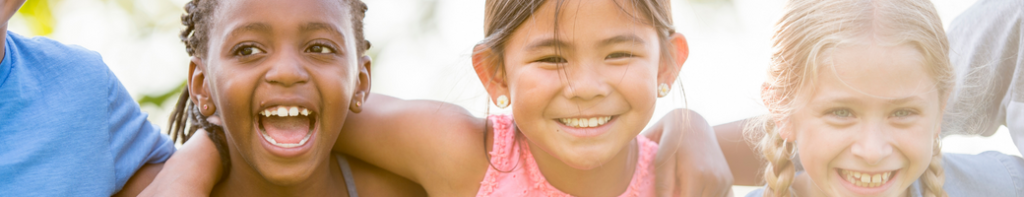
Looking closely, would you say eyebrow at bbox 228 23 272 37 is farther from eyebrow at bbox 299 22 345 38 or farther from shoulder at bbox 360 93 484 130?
shoulder at bbox 360 93 484 130

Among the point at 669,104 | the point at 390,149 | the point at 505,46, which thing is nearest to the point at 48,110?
the point at 390,149

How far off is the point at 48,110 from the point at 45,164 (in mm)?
142

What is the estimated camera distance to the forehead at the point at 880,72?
5.43 ft

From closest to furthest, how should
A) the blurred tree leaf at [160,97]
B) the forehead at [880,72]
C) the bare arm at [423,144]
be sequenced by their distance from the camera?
the forehead at [880,72], the bare arm at [423,144], the blurred tree leaf at [160,97]

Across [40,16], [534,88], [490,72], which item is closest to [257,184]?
[490,72]

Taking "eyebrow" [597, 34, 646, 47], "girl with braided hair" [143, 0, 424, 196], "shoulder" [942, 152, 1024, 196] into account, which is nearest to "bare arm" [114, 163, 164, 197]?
"girl with braided hair" [143, 0, 424, 196]

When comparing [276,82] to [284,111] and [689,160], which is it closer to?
[284,111]

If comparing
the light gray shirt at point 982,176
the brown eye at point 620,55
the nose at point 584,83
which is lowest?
the light gray shirt at point 982,176

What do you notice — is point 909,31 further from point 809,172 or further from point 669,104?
point 669,104

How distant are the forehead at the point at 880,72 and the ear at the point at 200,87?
157cm

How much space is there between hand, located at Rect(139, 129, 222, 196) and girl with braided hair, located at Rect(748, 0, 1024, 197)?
149cm

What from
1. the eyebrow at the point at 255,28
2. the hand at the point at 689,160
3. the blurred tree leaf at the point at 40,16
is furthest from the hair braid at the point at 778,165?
the blurred tree leaf at the point at 40,16

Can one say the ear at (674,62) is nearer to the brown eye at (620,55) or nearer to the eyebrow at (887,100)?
the brown eye at (620,55)

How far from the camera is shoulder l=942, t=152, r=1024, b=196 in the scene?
2031 millimetres
